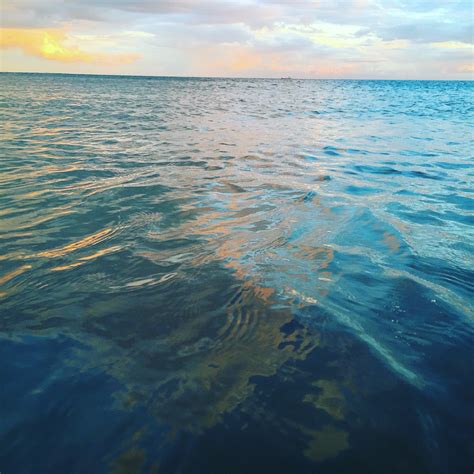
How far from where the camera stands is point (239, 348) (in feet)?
11.2

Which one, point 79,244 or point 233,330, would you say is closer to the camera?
point 233,330

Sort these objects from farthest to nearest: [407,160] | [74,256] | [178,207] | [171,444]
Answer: [407,160], [178,207], [74,256], [171,444]

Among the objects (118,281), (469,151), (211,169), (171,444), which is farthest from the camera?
(469,151)

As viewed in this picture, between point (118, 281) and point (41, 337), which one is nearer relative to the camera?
point (41, 337)

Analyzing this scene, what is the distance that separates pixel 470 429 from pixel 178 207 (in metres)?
5.94

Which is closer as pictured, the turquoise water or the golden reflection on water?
the turquoise water

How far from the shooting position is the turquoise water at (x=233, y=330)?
249cm

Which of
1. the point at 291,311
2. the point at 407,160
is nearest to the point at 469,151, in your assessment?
the point at 407,160

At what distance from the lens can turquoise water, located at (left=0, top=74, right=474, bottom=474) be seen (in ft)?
8.17

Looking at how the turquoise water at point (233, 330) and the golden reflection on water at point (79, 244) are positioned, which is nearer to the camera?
the turquoise water at point (233, 330)

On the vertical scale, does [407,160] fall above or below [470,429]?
below

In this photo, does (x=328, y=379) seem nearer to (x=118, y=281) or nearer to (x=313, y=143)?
(x=118, y=281)

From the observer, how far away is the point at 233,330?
368cm

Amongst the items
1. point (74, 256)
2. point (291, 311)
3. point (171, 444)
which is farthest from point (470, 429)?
point (74, 256)
